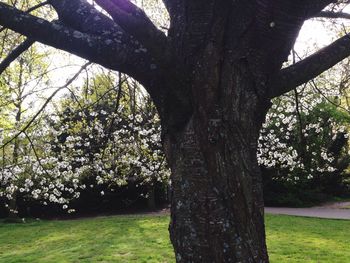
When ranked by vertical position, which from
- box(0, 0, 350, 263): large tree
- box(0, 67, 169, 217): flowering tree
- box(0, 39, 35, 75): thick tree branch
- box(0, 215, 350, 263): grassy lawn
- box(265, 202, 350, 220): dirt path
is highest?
box(0, 67, 169, 217): flowering tree

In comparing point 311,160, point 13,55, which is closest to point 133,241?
point 13,55

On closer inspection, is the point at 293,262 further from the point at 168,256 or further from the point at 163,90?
the point at 163,90

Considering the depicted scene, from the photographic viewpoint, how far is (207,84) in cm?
226

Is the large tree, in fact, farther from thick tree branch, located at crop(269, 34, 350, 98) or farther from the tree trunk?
thick tree branch, located at crop(269, 34, 350, 98)

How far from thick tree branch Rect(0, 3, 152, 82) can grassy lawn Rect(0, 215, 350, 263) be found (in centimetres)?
667

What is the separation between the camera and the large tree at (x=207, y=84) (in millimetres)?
2172

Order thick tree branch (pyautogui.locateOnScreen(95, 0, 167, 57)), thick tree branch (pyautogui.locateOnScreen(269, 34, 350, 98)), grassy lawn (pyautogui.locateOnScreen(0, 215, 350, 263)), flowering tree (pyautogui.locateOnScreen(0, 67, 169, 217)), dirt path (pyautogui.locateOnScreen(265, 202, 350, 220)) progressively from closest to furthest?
1. thick tree branch (pyautogui.locateOnScreen(95, 0, 167, 57))
2. thick tree branch (pyautogui.locateOnScreen(269, 34, 350, 98))
3. grassy lawn (pyautogui.locateOnScreen(0, 215, 350, 263))
4. flowering tree (pyautogui.locateOnScreen(0, 67, 169, 217))
5. dirt path (pyautogui.locateOnScreen(265, 202, 350, 220))

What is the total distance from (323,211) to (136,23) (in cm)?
1563

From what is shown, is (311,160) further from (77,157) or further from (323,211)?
(77,157)

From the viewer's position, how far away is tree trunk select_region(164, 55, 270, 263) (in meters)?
2.16

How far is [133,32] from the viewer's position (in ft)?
6.90

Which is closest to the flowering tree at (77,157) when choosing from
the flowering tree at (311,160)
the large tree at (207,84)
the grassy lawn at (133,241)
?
the grassy lawn at (133,241)

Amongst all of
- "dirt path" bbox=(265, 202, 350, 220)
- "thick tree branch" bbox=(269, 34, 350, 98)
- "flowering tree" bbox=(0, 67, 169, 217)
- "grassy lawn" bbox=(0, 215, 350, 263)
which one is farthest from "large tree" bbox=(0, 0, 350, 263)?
"dirt path" bbox=(265, 202, 350, 220)

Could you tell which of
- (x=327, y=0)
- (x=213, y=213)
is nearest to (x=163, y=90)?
(x=213, y=213)
